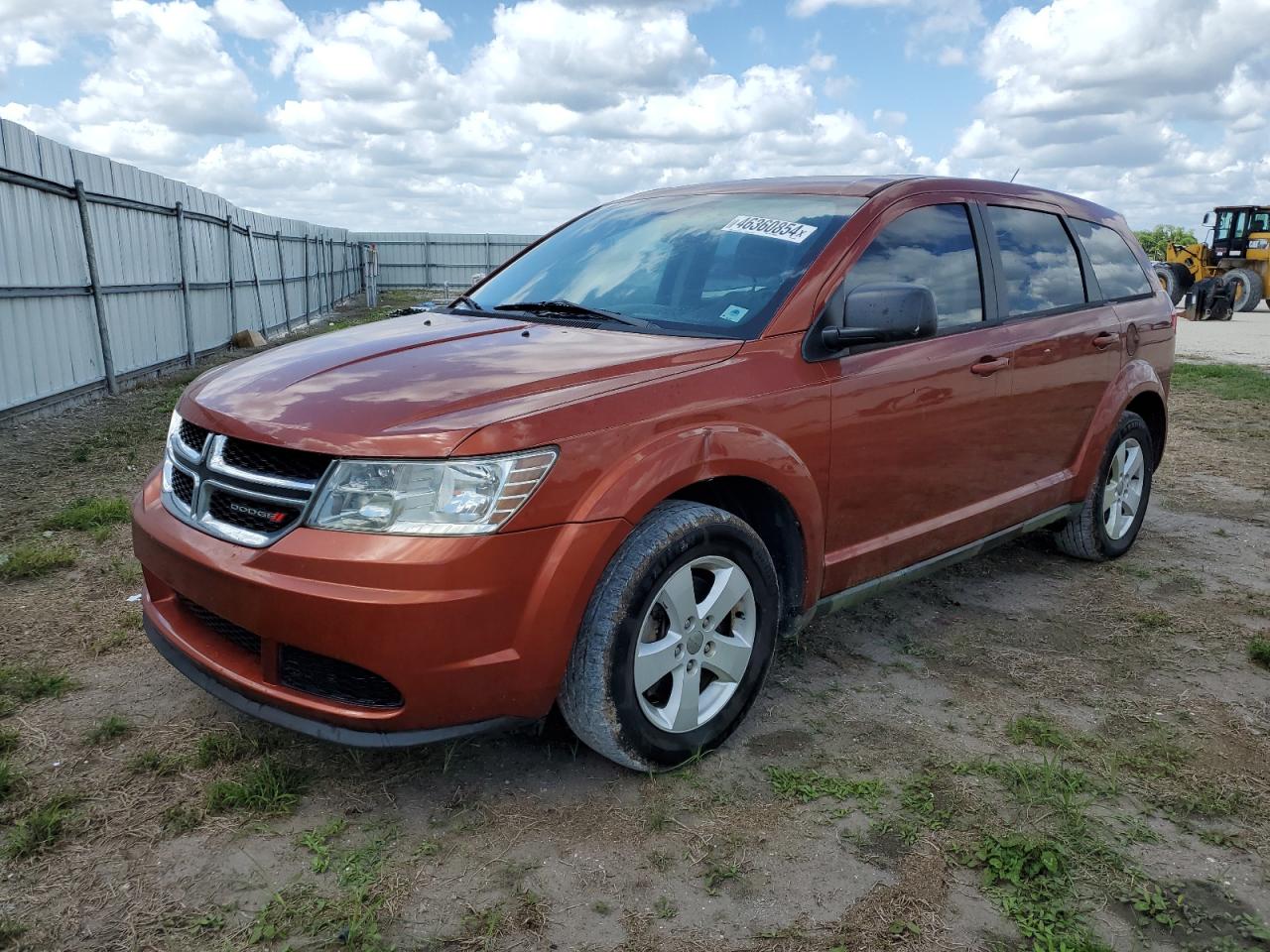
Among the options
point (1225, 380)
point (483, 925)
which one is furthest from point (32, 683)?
point (1225, 380)

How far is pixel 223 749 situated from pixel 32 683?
923 mm

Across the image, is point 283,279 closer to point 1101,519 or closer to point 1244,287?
point 1101,519

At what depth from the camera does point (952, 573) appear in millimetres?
4793

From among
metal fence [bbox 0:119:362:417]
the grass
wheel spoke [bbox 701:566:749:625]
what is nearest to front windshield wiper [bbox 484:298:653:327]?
wheel spoke [bbox 701:566:749:625]

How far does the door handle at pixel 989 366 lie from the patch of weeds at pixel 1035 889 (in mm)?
1751

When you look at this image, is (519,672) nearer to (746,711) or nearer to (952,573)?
(746,711)

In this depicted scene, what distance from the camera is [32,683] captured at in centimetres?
325

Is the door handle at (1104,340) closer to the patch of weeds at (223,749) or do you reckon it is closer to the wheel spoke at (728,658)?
the wheel spoke at (728,658)

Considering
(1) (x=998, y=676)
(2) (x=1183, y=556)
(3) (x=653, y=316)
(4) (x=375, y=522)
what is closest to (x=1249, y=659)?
(1) (x=998, y=676)

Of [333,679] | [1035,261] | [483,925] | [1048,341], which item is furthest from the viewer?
[1035,261]

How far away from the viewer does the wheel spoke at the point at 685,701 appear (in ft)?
9.10

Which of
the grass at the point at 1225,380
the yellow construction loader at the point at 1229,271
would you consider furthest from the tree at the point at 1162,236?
the grass at the point at 1225,380

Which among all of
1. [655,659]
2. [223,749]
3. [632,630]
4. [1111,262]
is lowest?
[223,749]

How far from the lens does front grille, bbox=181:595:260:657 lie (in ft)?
8.45
